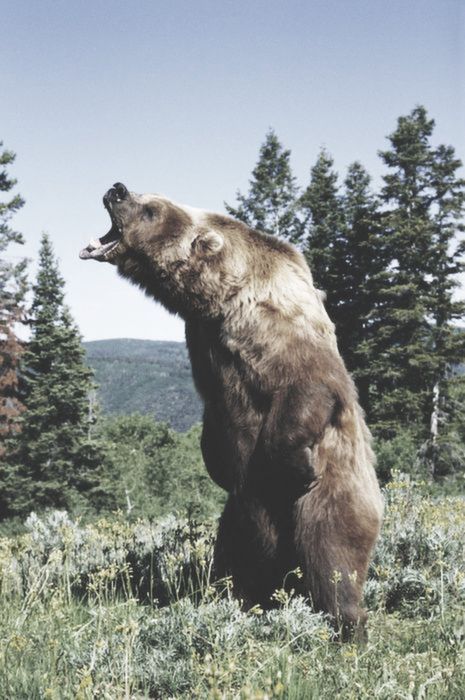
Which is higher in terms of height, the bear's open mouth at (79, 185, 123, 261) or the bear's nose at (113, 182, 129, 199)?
the bear's nose at (113, 182, 129, 199)

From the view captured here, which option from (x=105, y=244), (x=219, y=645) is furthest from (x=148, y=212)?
(x=219, y=645)

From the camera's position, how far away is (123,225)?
4320mm

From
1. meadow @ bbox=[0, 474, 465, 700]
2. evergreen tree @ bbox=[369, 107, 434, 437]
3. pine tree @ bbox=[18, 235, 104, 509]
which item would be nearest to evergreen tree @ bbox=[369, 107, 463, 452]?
evergreen tree @ bbox=[369, 107, 434, 437]

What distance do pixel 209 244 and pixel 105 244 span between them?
71cm

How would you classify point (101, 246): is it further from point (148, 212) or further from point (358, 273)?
point (358, 273)

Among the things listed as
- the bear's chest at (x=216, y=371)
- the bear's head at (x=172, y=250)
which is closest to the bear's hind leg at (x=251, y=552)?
the bear's chest at (x=216, y=371)

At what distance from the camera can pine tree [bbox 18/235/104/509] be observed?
32.8m

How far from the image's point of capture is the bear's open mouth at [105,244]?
14.3 feet

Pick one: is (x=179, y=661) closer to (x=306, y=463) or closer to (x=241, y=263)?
(x=306, y=463)

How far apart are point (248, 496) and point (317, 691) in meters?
1.80

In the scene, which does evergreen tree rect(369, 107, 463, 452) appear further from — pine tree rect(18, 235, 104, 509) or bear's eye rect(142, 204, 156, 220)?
bear's eye rect(142, 204, 156, 220)

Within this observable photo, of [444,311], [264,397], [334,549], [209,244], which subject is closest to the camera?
[334,549]

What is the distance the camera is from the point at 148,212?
4348 mm

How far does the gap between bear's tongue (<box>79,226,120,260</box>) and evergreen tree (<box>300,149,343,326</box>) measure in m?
32.8
